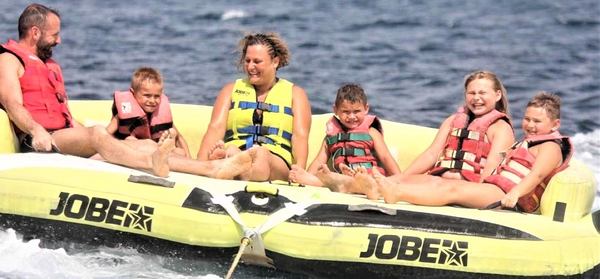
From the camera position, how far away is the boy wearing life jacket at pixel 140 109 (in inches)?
208

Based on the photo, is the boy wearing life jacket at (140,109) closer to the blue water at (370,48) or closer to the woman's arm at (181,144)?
the woman's arm at (181,144)

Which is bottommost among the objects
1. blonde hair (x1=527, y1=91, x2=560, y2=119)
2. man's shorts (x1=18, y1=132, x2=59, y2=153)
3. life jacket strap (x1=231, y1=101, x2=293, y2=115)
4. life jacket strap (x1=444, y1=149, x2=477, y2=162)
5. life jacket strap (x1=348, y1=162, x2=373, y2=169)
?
man's shorts (x1=18, y1=132, x2=59, y2=153)

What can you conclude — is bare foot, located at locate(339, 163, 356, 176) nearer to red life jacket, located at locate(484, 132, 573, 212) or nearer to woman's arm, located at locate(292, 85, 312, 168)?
woman's arm, located at locate(292, 85, 312, 168)

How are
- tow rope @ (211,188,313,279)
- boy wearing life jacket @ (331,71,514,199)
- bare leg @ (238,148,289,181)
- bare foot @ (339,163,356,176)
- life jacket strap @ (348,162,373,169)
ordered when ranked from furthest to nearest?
life jacket strap @ (348,162,373,169)
bare leg @ (238,148,289,181)
boy wearing life jacket @ (331,71,514,199)
bare foot @ (339,163,356,176)
tow rope @ (211,188,313,279)

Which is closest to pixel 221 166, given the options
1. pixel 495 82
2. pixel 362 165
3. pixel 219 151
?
pixel 219 151

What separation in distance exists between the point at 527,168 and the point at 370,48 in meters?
9.22

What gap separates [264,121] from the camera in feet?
17.8

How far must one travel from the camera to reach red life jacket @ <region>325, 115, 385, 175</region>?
5.25 metres

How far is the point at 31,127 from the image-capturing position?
16.7 feet

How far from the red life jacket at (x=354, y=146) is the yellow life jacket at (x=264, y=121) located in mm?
239

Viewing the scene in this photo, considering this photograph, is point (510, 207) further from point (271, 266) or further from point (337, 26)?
point (337, 26)

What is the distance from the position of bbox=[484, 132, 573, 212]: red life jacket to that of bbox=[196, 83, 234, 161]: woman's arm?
55.8 inches

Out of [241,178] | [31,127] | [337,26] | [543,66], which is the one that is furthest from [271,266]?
[337,26]

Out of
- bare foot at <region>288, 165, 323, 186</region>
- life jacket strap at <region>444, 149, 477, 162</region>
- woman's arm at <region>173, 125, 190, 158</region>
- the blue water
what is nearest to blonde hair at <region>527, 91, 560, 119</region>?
life jacket strap at <region>444, 149, 477, 162</region>
